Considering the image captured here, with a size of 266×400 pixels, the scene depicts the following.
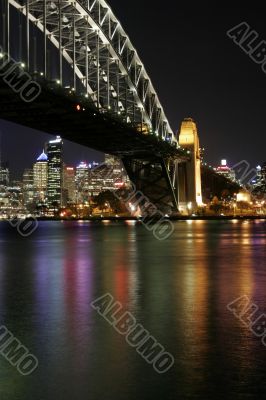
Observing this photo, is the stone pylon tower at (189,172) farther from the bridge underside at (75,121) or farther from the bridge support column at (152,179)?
the bridge underside at (75,121)

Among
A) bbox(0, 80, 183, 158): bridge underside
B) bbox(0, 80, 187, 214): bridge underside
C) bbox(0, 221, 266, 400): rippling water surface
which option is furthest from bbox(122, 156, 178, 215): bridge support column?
bbox(0, 221, 266, 400): rippling water surface

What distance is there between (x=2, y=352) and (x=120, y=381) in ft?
5.92

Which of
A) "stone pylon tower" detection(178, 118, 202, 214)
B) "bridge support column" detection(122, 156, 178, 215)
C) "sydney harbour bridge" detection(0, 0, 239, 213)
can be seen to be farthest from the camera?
"stone pylon tower" detection(178, 118, 202, 214)

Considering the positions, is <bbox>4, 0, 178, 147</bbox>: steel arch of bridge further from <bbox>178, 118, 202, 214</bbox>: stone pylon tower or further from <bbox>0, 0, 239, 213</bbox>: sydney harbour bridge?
<bbox>178, 118, 202, 214</bbox>: stone pylon tower

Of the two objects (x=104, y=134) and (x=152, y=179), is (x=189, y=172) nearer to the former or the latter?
(x=152, y=179)

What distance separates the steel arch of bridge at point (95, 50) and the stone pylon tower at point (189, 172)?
756 inches

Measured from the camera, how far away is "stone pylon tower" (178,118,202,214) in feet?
339

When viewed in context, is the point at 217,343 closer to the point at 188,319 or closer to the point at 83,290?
the point at 188,319

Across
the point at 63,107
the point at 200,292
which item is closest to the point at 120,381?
the point at 200,292

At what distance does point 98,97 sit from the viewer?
55750mm

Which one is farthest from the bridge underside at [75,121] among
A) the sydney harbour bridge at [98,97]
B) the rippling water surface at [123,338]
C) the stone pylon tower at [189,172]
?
the stone pylon tower at [189,172]

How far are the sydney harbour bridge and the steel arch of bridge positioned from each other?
0.08 meters

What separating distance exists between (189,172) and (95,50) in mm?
Answer: 43889

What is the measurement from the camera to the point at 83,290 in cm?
1455
